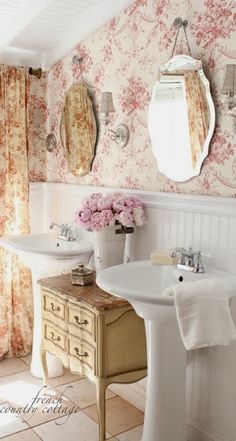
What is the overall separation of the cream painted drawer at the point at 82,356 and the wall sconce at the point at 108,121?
1232 mm

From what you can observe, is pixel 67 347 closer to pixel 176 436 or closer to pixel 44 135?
pixel 176 436

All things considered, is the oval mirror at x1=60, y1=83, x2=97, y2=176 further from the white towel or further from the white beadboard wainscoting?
the white towel

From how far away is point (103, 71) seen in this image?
3057mm

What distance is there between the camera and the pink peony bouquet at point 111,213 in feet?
8.41

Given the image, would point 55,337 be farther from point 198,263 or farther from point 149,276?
point 198,263

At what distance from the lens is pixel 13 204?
137 inches

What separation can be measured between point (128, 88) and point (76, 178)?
0.85 m

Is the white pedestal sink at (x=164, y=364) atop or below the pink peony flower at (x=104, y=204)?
below

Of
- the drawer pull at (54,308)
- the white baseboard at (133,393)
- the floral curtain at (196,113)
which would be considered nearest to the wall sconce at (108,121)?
the floral curtain at (196,113)

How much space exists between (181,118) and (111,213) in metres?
0.65

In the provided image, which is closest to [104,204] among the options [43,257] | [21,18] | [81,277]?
[81,277]

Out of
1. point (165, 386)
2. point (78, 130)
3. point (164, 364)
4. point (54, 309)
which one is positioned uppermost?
point (78, 130)

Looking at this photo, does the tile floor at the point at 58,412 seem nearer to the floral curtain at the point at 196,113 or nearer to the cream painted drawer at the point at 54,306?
the cream painted drawer at the point at 54,306

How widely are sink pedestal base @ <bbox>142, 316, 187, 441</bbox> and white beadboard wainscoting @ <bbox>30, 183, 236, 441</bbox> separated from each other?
0.62ft
